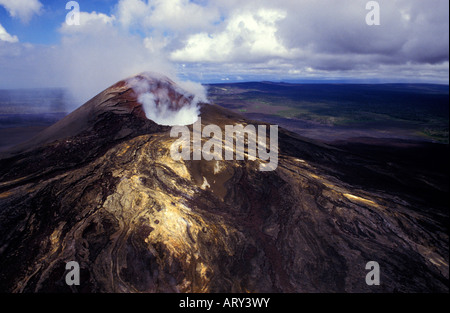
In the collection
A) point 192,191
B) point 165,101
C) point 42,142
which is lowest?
point 192,191

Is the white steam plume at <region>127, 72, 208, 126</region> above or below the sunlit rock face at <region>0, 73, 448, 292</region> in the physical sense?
above

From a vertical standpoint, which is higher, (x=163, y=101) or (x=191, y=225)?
(x=163, y=101)

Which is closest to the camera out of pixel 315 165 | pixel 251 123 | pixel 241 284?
pixel 241 284

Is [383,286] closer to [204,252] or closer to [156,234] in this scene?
[204,252]

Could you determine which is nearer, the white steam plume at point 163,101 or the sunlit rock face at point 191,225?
the sunlit rock face at point 191,225

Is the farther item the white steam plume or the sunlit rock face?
the white steam plume

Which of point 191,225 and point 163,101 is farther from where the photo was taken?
point 163,101

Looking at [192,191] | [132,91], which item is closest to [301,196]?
[192,191]

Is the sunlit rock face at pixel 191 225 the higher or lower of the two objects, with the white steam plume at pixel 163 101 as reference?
lower
